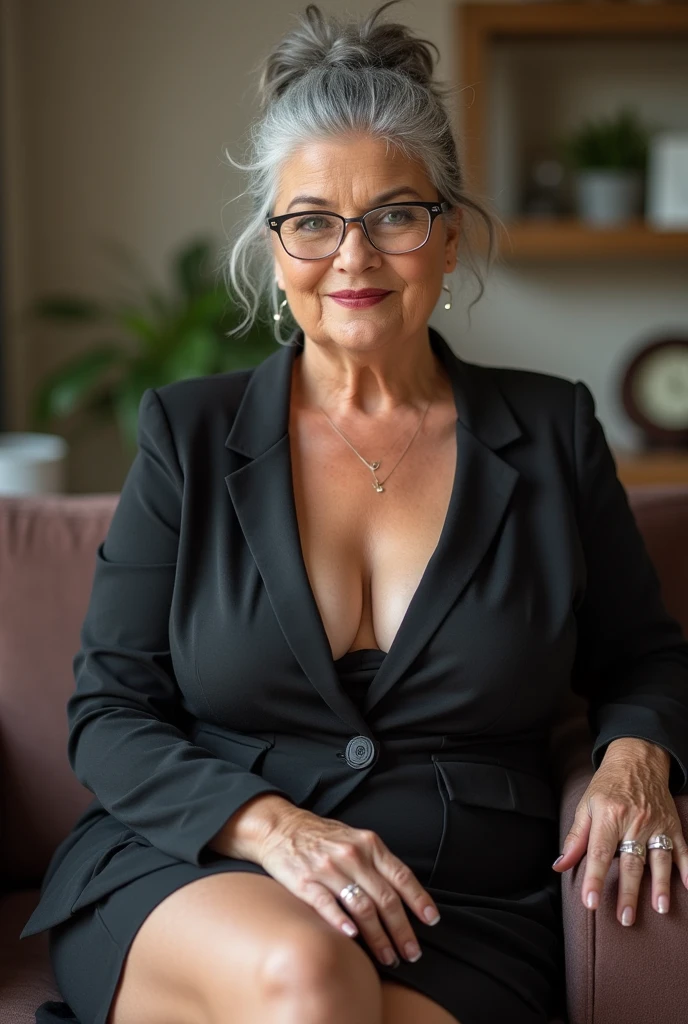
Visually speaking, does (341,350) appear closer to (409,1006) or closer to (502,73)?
(409,1006)

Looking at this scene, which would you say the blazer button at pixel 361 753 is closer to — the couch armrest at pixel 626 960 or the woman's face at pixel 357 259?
the couch armrest at pixel 626 960

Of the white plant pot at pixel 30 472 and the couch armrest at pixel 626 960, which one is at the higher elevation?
the white plant pot at pixel 30 472

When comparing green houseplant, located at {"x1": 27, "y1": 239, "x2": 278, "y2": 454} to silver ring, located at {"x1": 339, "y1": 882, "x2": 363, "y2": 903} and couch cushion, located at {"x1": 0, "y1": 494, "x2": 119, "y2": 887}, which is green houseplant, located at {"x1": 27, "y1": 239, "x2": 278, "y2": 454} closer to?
couch cushion, located at {"x1": 0, "y1": 494, "x2": 119, "y2": 887}

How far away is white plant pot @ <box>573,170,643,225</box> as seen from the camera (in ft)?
11.8

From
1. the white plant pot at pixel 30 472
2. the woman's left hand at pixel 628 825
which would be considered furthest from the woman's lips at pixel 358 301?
the white plant pot at pixel 30 472

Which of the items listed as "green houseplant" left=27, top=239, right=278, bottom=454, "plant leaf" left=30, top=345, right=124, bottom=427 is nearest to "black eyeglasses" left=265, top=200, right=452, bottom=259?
"green houseplant" left=27, top=239, right=278, bottom=454

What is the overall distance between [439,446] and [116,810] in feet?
2.17

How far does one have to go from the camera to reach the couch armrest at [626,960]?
4.40 ft

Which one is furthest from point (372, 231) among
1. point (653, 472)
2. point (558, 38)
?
point (558, 38)

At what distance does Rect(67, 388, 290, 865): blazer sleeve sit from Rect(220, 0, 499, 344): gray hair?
39cm

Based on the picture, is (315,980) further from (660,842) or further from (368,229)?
(368,229)

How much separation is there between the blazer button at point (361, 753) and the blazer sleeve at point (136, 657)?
0.15m

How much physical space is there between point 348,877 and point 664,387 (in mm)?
2696

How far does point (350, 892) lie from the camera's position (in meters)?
1.27
